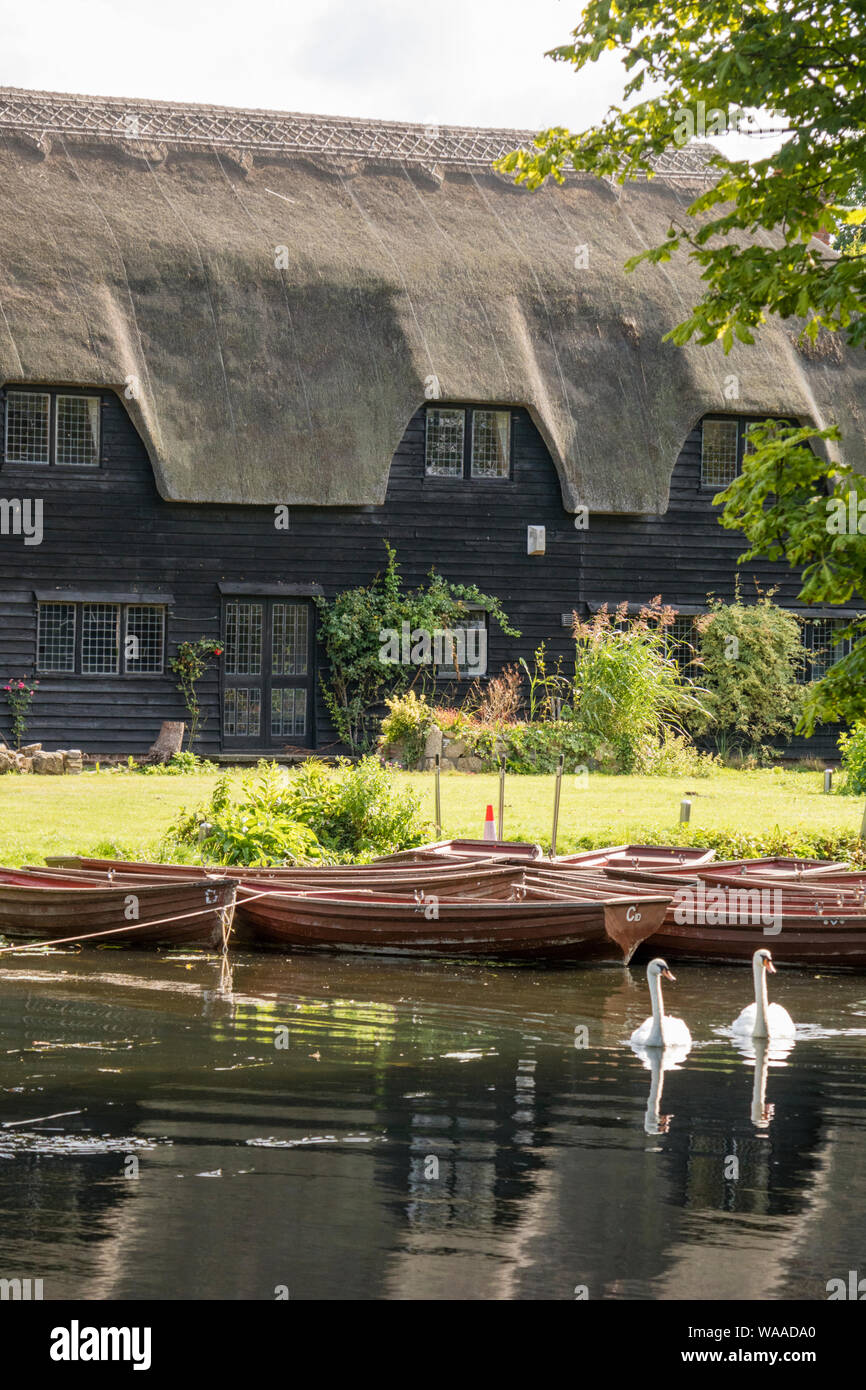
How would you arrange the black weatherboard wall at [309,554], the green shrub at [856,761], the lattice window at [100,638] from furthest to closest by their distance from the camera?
the lattice window at [100,638], the black weatherboard wall at [309,554], the green shrub at [856,761]

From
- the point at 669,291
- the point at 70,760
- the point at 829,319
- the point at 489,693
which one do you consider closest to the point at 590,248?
the point at 669,291

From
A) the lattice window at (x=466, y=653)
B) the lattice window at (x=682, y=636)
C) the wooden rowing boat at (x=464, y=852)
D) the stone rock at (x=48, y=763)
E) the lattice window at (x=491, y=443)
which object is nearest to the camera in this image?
the wooden rowing boat at (x=464, y=852)

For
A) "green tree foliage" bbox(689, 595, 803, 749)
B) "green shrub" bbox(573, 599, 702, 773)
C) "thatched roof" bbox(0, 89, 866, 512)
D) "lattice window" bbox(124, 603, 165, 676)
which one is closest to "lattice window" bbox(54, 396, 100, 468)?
"thatched roof" bbox(0, 89, 866, 512)

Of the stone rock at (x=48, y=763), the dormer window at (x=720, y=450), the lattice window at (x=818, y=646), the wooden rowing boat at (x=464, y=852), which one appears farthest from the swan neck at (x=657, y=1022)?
the lattice window at (x=818, y=646)

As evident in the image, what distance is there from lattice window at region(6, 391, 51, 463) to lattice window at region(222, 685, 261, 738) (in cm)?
500

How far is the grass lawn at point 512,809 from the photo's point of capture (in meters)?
17.1

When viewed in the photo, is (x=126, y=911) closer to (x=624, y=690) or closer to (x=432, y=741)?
(x=432, y=741)

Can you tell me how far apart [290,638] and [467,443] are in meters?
4.68

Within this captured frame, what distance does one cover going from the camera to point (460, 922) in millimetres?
13781

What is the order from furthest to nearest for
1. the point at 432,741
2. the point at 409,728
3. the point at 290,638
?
the point at 290,638 < the point at 409,728 < the point at 432,741

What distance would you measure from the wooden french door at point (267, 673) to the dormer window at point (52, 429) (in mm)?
3516

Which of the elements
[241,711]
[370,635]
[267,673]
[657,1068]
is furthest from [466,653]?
[657,1068]

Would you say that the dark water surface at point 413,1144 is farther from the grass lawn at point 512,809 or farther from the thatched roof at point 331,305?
the thatched roof at point 331,305

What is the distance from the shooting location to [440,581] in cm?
2662
